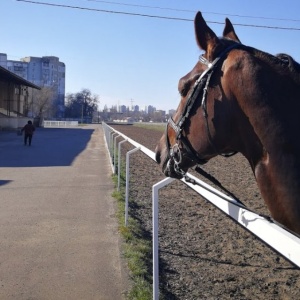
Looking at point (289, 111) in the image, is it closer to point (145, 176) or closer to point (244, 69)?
point (244, 69)

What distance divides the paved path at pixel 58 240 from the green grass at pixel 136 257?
0.14 meters

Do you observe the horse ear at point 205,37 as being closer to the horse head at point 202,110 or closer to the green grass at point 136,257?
the horse head at point 202,110

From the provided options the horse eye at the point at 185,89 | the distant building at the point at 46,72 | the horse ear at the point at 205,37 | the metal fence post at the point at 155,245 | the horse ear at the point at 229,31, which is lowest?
the metal fence post at the point at 155,245

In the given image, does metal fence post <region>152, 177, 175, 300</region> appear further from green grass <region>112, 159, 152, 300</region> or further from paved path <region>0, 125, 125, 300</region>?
paved path <region>0, 125, 125, 300</region>

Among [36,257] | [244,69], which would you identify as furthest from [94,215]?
[244,69]

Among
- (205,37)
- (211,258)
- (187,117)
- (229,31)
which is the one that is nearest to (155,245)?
(211,258)

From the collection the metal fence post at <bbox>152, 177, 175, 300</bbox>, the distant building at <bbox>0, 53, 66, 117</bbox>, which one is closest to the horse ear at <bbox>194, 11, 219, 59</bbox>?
the metal fence post at <bbox>152, 177, 175, 300</bbox>

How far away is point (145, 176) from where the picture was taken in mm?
14125

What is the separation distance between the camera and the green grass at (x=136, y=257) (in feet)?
14.9

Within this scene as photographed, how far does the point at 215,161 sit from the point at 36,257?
45.6ft

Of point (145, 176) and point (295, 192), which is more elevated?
point (295, 192)

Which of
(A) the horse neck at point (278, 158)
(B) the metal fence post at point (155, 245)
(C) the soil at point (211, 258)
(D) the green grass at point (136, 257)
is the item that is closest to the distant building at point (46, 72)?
(C) the soil at point (211, 258)

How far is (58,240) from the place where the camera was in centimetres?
664

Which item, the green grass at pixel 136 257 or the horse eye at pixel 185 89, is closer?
the horse eye at pixel 185 89
